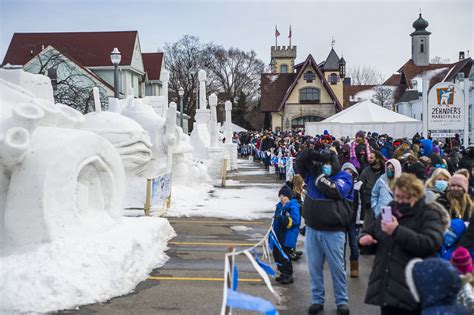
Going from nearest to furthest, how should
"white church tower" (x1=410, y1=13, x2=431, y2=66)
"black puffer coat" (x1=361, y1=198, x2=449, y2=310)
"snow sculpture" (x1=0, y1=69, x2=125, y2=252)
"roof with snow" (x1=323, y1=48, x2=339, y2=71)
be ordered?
1. "black puffer coat" (x1=361, y1=198, x2=449, y2=310)
2. "snow sculpture" (x1=0, y1=69, x2=125, y2=252)
3. "roof with snow" (x1=323, y1=48, x2=339, y2=71)
4. "white church tower" (x1=410, y1=13, x2=431, y2=66)

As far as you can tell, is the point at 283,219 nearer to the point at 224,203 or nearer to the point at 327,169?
the point at 327,169

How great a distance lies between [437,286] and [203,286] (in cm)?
427

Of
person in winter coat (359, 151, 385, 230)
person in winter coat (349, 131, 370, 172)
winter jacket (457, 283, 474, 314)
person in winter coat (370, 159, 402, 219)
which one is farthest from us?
person in winter coat (349, 131, 370, 172)

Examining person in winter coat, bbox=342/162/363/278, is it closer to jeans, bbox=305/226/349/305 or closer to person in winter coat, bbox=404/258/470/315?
jeans, bbox=305/226/349/305

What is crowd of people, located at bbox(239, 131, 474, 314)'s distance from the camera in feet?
13.4

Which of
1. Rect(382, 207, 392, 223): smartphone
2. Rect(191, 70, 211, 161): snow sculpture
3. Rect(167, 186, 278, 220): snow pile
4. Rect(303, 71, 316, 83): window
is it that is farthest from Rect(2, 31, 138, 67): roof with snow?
Rect(382, 207, 392, 223): smartphone

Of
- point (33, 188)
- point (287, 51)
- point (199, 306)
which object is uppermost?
point (287, 51)

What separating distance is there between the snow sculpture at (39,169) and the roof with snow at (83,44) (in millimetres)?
36939

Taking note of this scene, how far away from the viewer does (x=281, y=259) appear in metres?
7.88

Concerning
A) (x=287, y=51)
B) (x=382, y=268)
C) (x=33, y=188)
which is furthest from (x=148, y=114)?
(x=287, y=51)

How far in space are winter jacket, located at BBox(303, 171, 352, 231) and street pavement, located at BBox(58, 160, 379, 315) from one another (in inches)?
41.5

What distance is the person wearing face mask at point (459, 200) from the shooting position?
19.5 feet

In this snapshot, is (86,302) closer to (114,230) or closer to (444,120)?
(114,230)

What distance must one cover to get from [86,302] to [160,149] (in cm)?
878
